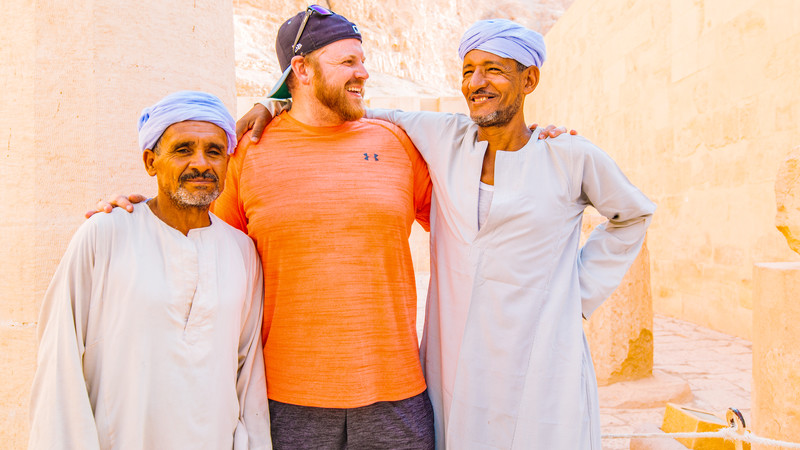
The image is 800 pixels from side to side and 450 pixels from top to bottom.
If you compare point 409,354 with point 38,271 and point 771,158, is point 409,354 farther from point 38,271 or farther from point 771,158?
point 771,158

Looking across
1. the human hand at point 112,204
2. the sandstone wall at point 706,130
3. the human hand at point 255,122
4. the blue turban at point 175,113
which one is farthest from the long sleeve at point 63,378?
the sandstone wall at point 706,130

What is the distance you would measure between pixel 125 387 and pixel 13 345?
0.68m

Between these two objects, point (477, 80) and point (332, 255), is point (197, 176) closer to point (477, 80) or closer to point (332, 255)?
point (332, 255)

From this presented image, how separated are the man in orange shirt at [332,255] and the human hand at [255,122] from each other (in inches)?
1.4

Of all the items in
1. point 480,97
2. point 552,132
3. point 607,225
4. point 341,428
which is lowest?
point 341,428

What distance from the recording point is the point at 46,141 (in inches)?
77.1

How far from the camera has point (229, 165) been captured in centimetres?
216

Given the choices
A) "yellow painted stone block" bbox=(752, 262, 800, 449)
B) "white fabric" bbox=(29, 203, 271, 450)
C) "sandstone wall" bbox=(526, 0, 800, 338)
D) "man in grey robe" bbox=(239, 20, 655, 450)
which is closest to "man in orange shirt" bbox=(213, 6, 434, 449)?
"man in grey robe" bbox=(239, 20, 655, 450)

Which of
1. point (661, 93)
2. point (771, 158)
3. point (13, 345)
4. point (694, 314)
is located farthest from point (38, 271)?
point (661, 93)

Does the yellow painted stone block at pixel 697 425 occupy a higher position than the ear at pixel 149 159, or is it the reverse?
the ear at pixel 149 159

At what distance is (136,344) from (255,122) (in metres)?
0.91

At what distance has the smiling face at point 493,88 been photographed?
2102 mm

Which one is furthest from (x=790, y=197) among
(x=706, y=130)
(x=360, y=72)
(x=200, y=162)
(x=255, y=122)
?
(x=706, y=130)

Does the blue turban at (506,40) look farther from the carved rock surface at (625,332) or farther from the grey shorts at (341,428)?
the carved rock surface at (625,332)
